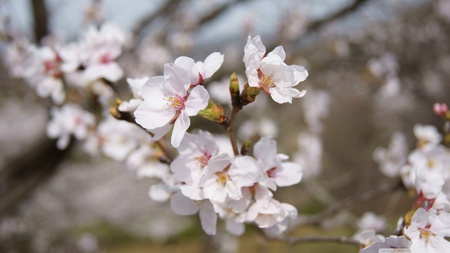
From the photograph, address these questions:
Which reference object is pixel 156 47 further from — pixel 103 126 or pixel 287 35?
pixel 103 126

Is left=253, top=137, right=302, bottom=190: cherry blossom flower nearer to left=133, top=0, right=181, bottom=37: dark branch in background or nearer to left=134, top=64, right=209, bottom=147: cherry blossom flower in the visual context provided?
left=134, top=64, right=209, bottom=147: cherry blossom flower

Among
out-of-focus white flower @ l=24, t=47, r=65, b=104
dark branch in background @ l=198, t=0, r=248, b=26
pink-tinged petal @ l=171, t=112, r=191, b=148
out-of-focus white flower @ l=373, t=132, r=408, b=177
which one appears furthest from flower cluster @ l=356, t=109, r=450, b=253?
dark branch in background @ l=198, t=0, r=248, b=26

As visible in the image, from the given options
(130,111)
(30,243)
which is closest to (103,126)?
(130,111)

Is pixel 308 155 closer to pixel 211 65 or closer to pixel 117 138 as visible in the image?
pixel 117 138

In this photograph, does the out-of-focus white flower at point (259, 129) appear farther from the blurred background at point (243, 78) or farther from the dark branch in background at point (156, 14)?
the dark branch in background at point (156, 14)

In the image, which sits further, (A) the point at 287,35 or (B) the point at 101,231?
(B) the point at 101,231
